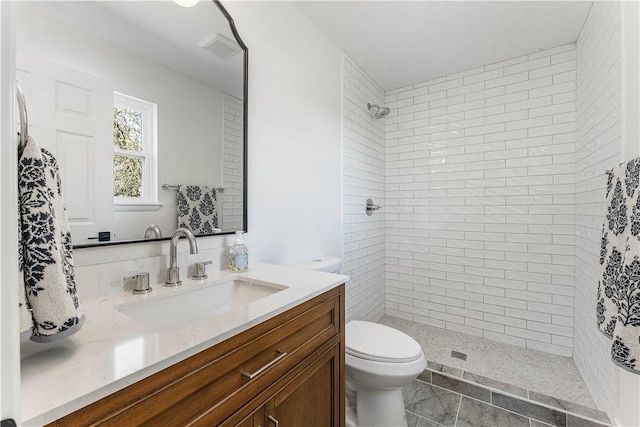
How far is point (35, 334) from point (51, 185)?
281 millimetres

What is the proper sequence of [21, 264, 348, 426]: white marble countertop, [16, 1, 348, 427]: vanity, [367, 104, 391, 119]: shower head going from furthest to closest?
1. [367, 104, 391, 119]: shower head
2. [16, 1, 348, 427]: vanity
3. [21, 264, 348, 426]: white marble countertop

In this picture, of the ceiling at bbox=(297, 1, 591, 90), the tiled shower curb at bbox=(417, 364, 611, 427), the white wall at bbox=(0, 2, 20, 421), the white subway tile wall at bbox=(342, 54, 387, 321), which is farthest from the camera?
the white subway tile wall at bbox=(342, 54, 387, 321)

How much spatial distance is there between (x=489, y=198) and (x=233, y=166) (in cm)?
213

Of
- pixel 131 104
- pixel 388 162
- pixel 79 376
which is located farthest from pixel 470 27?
pixel 79 376

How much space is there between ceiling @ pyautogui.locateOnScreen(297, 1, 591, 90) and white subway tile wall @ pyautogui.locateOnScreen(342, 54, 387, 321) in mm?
275

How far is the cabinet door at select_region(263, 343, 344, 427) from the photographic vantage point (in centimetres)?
83

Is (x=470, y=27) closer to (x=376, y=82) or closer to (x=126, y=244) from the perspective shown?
(x=376, y=82)

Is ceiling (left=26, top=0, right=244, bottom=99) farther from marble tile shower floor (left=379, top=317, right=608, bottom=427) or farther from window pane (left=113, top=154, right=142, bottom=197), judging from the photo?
marble tile shower floor (left=379, top=317, right=608, bottom=427)

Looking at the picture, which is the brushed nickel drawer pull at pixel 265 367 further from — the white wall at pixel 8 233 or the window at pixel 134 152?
the window at pixel 134 152

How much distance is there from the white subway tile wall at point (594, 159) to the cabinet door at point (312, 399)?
1375 millimetres

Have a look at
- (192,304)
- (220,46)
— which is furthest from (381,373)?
(220,46)

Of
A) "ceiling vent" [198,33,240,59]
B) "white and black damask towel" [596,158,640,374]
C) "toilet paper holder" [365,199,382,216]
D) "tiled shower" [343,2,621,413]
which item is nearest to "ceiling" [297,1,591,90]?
"tiled shower" [343,2,621,413]

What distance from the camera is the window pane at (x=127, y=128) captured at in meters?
0.94

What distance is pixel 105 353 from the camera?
21.9 inches
